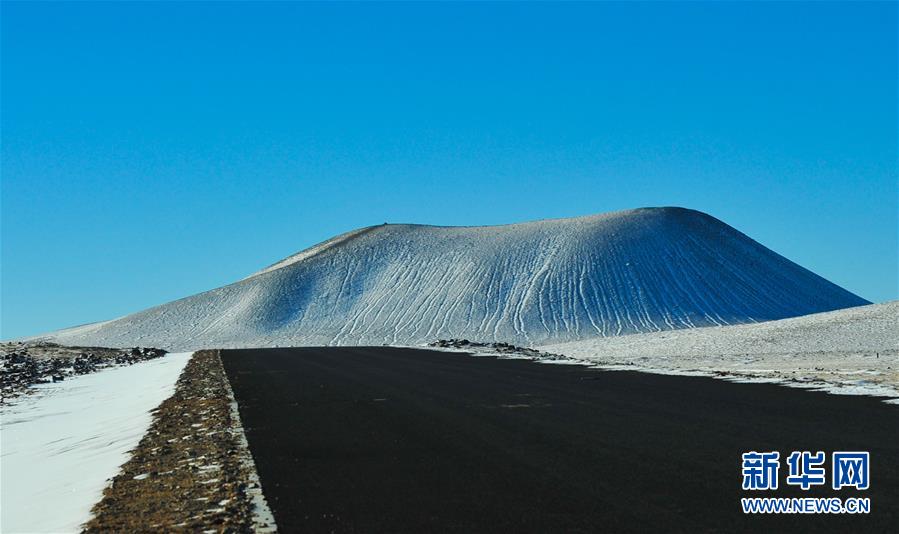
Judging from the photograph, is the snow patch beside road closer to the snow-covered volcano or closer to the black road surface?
the black road surface

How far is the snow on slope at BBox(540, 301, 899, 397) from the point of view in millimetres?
25797

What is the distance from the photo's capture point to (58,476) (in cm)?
1220

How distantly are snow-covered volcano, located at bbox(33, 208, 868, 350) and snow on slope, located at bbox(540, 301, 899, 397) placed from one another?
40161 millimetres

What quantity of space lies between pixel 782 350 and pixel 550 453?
111 feet

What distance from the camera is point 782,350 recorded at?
137ft

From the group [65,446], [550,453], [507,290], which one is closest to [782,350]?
[65,446]

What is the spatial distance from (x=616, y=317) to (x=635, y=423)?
295ft

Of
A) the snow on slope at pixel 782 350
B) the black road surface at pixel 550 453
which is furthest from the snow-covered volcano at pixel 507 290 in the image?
the black road surface at pixel 550 453

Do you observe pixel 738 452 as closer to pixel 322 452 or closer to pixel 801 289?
pixel 322 452

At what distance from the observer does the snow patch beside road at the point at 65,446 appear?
965 centimetres

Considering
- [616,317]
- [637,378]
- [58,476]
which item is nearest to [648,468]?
[58,476]

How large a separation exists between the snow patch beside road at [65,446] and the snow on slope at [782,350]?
45.8ft

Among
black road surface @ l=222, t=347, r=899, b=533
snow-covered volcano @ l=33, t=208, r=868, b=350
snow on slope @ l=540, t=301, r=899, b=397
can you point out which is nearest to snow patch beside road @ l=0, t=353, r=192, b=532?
black road surface @ l=222, t=347, r=899, b=533

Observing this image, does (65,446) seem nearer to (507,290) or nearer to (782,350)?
(782,350)
